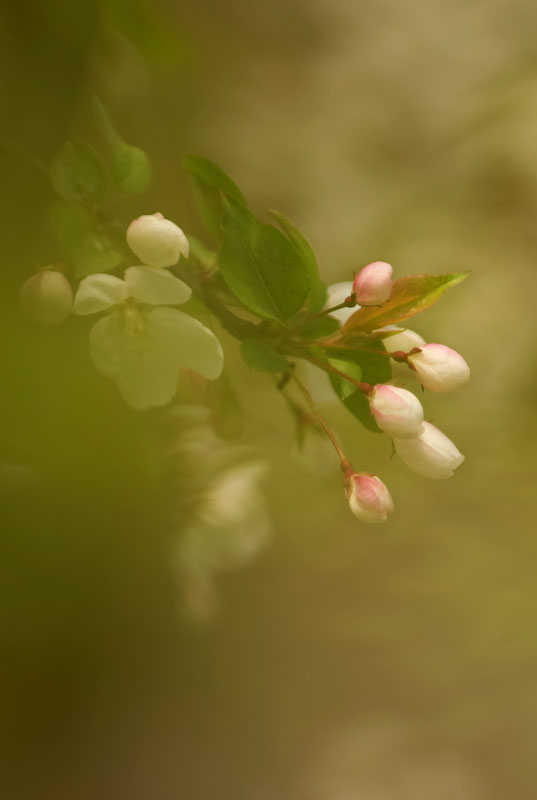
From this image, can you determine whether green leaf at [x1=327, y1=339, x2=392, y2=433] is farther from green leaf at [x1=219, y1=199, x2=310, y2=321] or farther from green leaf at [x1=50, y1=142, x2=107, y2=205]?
green leaf at [x1=50, y1=142, x2=107, y2=205]

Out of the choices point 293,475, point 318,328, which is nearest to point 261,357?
point 318,328

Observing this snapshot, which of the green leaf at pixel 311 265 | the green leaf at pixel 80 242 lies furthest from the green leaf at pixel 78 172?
the green leaf at pixel 311 265

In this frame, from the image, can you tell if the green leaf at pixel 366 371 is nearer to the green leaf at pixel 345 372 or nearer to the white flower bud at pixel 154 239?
the green leaf at pixel 345 372

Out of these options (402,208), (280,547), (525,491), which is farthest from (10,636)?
(402,208)

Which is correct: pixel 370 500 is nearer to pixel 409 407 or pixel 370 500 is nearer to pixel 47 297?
pixel 409 407

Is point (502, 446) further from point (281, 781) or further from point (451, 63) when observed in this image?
point (451, 63)

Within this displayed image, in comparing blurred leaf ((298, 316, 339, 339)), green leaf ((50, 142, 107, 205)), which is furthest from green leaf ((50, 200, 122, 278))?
blurred leaf ((298, 316, 339, 339))
